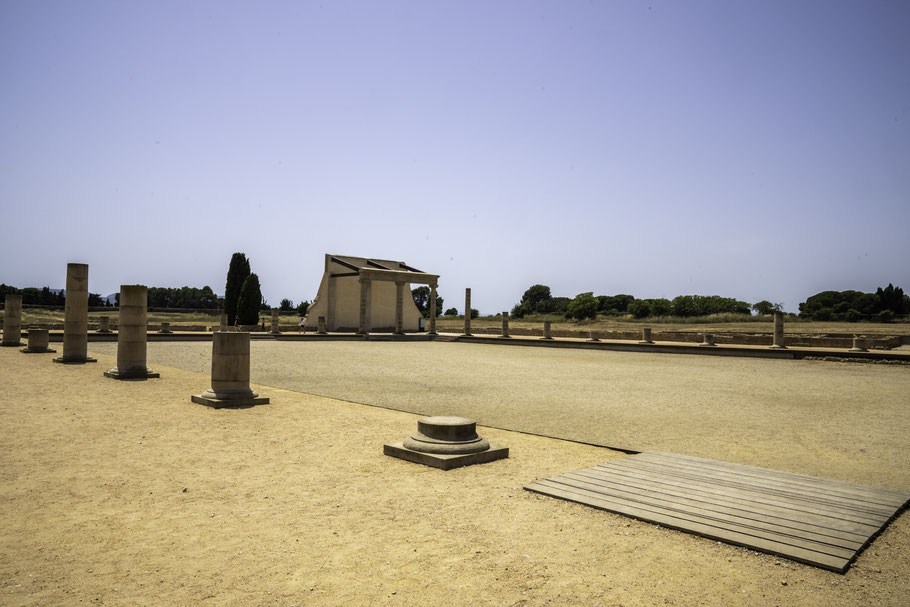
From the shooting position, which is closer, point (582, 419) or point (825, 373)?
point (582, 419)

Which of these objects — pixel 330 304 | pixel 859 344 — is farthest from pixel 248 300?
pixel 859 344

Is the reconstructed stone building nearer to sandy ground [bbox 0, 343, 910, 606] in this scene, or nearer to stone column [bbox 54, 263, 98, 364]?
stone column [bbox 54, 263, 98, 364]

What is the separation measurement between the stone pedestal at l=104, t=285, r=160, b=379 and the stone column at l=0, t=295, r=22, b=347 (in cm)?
1153

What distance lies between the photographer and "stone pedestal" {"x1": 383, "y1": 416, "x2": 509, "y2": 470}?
6.03 metres

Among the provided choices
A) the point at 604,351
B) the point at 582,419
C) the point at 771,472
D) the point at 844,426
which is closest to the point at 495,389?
the point at 582,419

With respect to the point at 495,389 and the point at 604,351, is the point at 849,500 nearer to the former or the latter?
the point at 495,389

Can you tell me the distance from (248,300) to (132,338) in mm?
30026

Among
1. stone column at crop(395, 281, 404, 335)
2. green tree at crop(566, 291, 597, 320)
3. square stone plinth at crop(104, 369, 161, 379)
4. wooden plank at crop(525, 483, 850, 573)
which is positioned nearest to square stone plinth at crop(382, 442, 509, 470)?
wooden plank at crop(525, 483, 850, 573)

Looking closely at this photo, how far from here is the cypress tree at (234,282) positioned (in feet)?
150

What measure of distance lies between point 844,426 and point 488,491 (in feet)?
20.6

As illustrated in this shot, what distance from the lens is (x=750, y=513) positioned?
4406 mm

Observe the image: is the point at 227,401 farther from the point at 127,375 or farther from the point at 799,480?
the point at 799,480

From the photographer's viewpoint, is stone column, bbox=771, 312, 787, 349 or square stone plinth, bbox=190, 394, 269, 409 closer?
square stone plinth, bbox=190, 394, 269, 409

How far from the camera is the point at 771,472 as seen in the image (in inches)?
218
